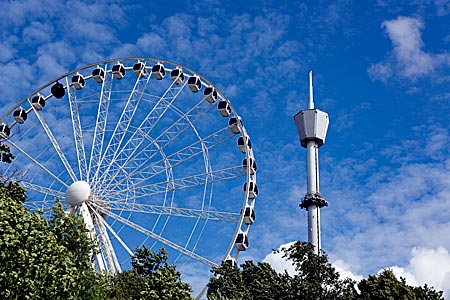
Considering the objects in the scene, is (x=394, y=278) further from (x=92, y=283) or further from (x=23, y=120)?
(x=23, y=120)

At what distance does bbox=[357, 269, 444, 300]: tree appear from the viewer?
3434cm

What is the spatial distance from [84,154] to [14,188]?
16.8 meters

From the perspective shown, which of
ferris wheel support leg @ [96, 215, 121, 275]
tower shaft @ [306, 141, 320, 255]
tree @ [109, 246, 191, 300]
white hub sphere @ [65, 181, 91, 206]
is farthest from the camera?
tower shaft @ [306, 141, 320, 255]

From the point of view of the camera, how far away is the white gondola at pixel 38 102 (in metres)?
48.2

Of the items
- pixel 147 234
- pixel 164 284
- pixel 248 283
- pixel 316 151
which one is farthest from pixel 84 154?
pixel 316 151

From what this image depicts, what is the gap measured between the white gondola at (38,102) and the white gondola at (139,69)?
21.7 ft

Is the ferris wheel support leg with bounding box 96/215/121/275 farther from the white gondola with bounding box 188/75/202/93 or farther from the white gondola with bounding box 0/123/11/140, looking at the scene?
the white gondola with bounding box 188/75/202/93

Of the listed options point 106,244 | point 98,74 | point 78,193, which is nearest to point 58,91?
point 98,74

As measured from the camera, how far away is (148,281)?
3006 centimetres

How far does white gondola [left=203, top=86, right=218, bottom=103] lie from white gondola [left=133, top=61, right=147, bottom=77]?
4.45m

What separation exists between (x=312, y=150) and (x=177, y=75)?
38.1 m

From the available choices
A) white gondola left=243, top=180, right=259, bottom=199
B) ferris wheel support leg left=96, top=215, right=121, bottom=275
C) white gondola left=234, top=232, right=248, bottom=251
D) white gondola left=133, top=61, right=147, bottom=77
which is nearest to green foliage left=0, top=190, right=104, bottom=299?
ferris wheel support leg left=96, top=215, right=121, bottom=275

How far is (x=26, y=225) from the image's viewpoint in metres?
22.5

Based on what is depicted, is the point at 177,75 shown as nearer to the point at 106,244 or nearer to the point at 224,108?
the point at 224,108
